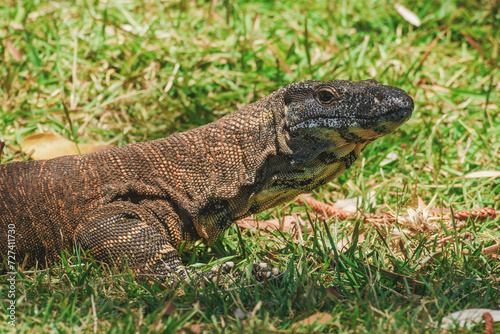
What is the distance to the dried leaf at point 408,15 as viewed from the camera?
8.52m

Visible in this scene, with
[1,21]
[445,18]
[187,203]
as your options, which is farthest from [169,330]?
[445,18]

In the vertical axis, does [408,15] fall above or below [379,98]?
below

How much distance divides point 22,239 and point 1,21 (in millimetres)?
4765

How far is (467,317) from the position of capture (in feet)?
11.8

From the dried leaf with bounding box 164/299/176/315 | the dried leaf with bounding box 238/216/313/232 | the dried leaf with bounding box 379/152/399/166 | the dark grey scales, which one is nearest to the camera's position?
the dried leaf with bounding box 164/299/176/315

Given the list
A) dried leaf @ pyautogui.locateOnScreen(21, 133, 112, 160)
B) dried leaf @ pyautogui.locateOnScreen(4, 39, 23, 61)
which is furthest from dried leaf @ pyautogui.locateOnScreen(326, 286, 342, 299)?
dried leaf @ pyautogui.locateOnScreen(4, 39, 23, 61)

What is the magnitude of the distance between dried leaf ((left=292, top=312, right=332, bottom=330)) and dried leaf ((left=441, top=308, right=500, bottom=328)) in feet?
2.25

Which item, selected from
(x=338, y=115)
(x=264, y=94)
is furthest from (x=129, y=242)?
(x=264, y=94)

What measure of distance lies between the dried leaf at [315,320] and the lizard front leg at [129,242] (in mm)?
1070

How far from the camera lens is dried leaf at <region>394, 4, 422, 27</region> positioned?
852 cm

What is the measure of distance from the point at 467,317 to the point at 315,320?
0.92m

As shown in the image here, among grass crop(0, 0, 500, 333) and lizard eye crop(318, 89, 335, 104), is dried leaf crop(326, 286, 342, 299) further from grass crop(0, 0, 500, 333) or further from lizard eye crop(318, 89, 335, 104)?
lizard eye crop(318, 89, 335, 104)

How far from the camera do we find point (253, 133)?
461 cm

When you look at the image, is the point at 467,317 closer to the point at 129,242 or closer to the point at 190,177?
the point at 190,177
